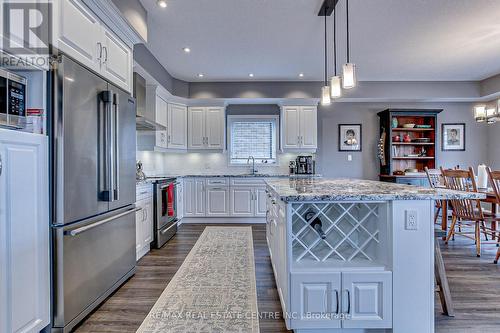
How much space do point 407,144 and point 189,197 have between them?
4.59 metres

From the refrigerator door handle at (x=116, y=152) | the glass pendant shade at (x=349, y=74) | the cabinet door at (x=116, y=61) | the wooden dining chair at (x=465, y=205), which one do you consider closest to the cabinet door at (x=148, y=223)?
the refrigerator door handle at (x=116, y=152)

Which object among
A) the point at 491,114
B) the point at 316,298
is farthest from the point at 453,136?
the point at 316,298

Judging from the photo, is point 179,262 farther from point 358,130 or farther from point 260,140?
point 358,130

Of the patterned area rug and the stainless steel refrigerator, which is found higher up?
the stainless steel refrigerator

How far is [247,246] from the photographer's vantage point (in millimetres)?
3764

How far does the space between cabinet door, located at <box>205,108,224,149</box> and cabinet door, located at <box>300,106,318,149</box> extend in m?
1.63

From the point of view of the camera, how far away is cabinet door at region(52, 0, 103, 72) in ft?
5.94

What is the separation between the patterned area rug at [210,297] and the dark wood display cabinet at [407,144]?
3705 millimetres

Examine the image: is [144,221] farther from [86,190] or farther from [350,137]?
[350,137]

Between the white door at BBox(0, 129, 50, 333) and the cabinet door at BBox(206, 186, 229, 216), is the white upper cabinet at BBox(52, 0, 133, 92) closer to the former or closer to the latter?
the white door at BBox(0, 129, 50, 333)

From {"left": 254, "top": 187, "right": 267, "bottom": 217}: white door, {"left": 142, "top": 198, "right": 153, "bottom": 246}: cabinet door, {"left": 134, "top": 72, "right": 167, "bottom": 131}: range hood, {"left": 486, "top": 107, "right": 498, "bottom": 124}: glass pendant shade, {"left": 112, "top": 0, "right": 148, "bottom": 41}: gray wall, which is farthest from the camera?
{"left": 254, "top": 187, "right": 267, "bottom": 217}: white door

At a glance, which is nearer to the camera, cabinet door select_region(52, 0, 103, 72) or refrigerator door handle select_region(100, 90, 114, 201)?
cabinet door select_region(52, 0, 103, 72)

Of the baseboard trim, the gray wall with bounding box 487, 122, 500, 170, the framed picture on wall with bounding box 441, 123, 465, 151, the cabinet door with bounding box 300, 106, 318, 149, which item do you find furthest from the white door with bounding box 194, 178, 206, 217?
the gray wall with bounding box 487, 122, 500, 170

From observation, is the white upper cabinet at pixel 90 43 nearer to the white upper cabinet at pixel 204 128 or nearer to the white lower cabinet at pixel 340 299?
the white lower cabinet at pixel 340 299
